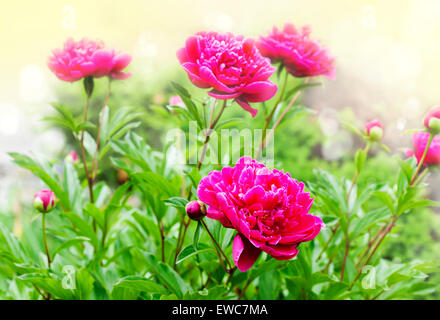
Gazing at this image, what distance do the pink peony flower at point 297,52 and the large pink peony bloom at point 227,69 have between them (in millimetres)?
120

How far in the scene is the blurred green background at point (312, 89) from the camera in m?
1.78

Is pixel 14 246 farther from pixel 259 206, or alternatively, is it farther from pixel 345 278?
pixel 345 278

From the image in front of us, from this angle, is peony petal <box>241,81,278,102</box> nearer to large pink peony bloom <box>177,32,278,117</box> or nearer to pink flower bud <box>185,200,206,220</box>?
large pink peony bloom <box>177,32,278,117</box>

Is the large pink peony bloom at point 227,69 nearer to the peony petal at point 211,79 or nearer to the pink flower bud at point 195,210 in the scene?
the peony petal at point 211,79

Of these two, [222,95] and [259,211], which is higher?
[222,95]

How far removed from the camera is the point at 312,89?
2.26 meters

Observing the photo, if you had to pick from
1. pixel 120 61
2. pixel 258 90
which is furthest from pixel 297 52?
pixel 120 61

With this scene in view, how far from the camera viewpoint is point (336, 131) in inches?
72.6

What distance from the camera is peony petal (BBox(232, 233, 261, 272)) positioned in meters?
0.41

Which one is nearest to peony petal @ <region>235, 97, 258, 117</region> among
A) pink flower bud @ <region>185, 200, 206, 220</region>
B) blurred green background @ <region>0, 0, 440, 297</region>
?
pink flower bud @ <region>185, 200, 206, 220</region>

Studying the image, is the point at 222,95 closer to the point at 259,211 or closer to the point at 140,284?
the point at 259,211

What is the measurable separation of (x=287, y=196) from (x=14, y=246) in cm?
51

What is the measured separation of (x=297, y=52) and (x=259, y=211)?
329mm

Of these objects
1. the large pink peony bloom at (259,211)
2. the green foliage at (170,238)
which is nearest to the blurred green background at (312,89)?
the green foliage at (170,238)
